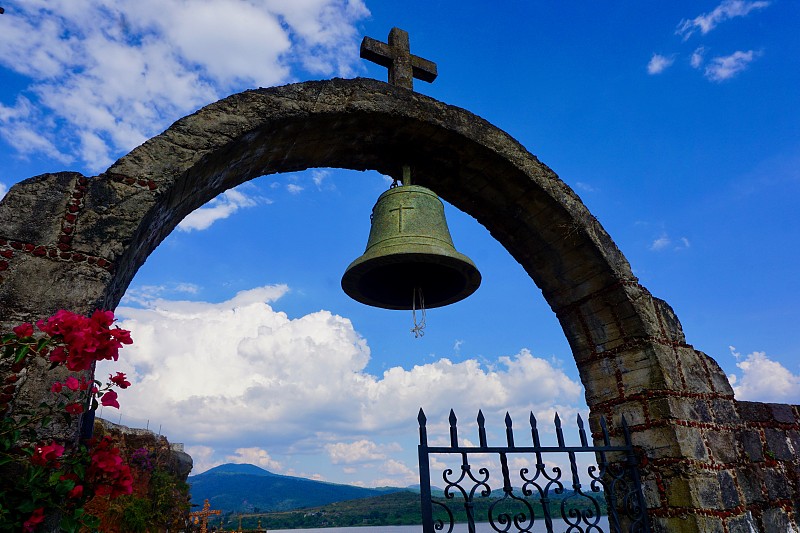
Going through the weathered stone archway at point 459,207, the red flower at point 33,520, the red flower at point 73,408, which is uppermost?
the weathered stone archway at point 459,207

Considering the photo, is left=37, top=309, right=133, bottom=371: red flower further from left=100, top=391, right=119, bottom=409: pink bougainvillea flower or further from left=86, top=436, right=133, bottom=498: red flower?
left=86, top=436, right=133, bottom=498: red flower

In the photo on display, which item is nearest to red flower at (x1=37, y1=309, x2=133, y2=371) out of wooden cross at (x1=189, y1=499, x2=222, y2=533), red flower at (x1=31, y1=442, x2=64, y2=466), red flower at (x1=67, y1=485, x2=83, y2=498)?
red flower at (x1=31, y1=442, x2=64, y2=466)

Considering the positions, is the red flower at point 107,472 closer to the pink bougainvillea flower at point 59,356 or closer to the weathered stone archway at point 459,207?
the pink bougainvillea flower at point 59,356

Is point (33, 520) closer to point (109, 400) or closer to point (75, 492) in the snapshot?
point (75, 492)

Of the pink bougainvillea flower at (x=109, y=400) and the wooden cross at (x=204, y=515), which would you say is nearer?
the pink bougainvillea flower at (x=109, y=400)

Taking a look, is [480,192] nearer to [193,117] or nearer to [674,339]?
[674,339]

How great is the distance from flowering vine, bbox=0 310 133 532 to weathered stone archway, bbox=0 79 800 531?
0.48 m

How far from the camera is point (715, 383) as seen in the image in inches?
159

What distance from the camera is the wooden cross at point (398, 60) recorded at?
4133mm

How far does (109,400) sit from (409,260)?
6.44 ft

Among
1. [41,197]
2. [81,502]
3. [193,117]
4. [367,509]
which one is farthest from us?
[367,509]

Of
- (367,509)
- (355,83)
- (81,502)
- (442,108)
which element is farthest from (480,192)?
(367,509)

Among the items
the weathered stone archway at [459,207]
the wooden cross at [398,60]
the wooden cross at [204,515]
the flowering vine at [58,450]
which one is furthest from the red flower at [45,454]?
the wooden cross at [204,515]

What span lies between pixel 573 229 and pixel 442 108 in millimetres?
1405
